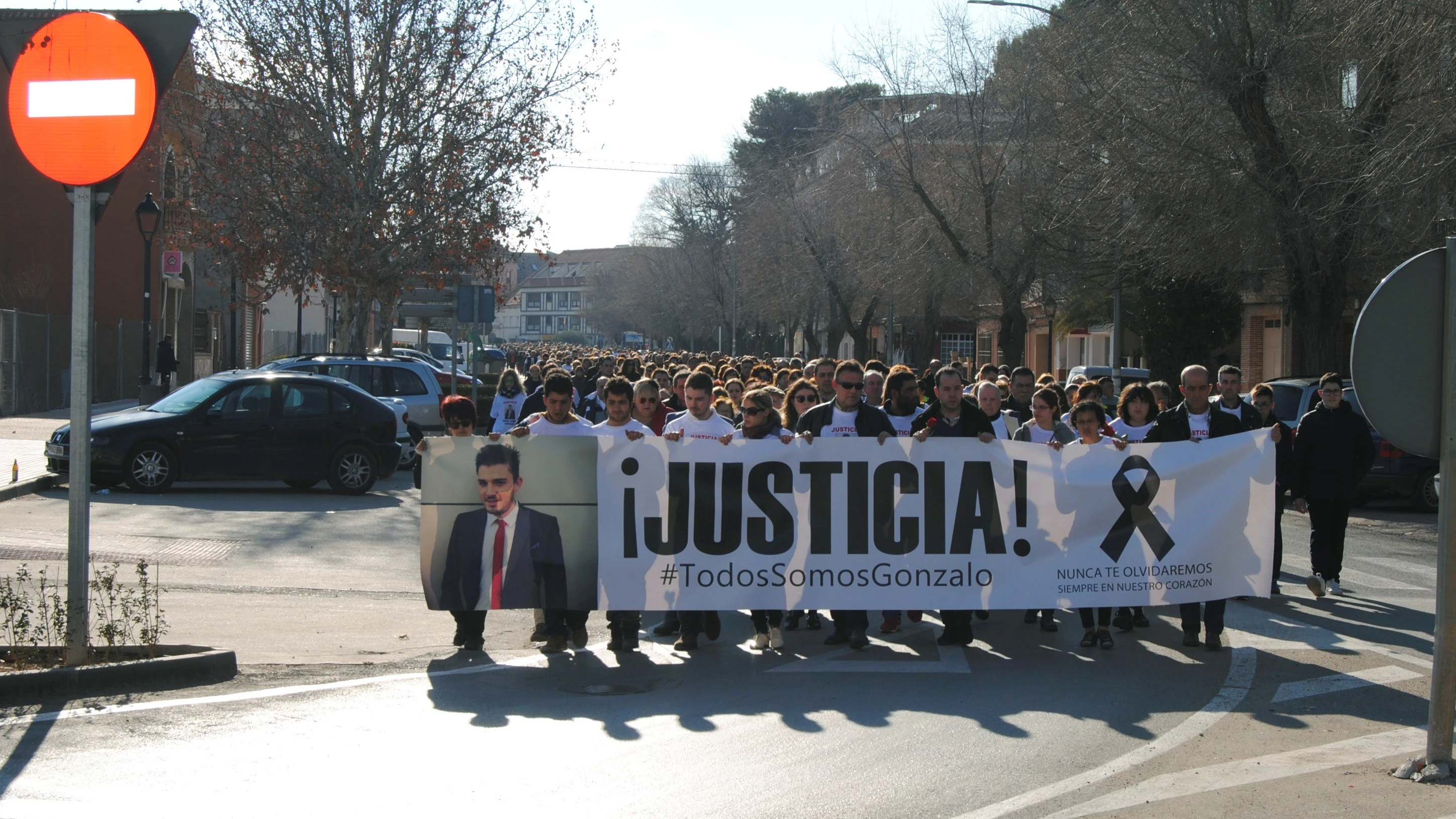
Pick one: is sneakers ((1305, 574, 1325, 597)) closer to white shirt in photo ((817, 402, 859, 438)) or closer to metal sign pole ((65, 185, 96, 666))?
white shirt in photo ((817, 402, 859, 438))

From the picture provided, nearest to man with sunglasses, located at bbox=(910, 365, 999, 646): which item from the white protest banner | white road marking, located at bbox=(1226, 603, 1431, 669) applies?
the white protest banner

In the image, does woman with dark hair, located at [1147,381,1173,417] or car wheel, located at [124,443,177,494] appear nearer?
woman with dark hair, located at [1147,381,1173,417]

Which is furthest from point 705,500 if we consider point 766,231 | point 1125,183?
point 766,231

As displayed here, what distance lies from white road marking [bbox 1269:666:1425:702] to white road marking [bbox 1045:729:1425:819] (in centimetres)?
80

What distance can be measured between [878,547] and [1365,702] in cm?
291

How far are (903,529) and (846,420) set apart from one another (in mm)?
822

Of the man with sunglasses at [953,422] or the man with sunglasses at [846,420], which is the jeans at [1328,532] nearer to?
the man with sunglasses at [953,422]

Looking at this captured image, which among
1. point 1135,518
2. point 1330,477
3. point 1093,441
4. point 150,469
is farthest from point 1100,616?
point 150,469

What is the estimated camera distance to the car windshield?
16.8 m

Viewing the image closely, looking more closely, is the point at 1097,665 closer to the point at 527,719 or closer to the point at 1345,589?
the point at 527,719

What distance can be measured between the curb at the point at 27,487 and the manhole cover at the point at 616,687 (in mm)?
10635

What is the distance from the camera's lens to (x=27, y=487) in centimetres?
1631

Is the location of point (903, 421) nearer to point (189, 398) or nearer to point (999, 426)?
Result: point (999, 426)

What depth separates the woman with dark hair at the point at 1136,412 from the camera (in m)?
10.3
